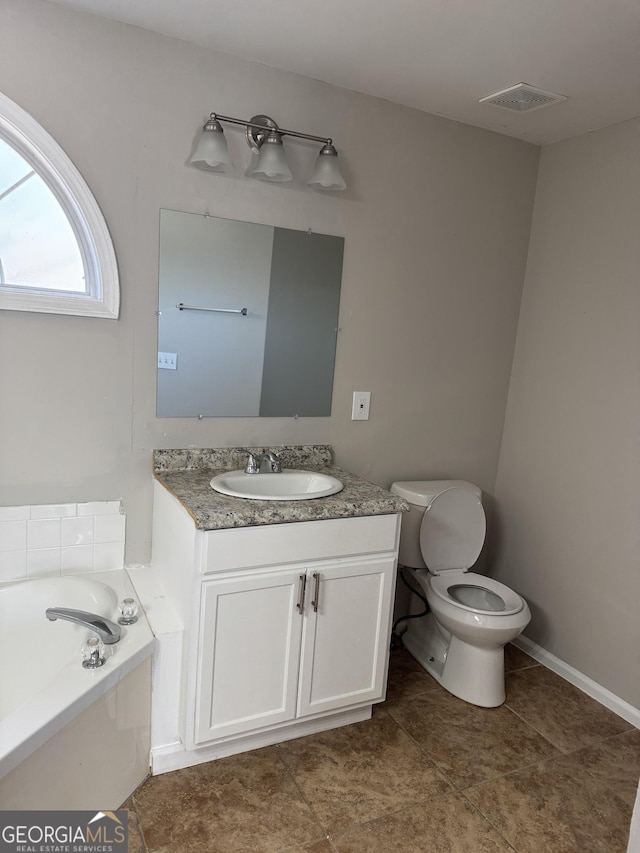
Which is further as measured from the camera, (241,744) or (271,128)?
(271,128)

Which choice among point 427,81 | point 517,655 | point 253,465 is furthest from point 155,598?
point 427,81

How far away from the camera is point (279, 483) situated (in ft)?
7.50

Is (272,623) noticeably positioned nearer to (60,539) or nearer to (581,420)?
(60,539)

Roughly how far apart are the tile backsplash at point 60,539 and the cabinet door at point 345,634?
77cm

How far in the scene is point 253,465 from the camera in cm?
227

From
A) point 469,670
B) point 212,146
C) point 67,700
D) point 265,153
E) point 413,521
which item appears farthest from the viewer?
point 413,521

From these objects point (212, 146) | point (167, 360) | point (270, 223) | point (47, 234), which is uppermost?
point (212, 146)

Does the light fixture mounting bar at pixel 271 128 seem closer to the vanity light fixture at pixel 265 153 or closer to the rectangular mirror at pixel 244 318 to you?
the vanity light fixture at pixel 265 153

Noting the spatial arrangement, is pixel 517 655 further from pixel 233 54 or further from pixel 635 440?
pixel 233 54

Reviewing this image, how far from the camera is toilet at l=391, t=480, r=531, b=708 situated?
2354mm

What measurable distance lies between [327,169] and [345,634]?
65.2 inches

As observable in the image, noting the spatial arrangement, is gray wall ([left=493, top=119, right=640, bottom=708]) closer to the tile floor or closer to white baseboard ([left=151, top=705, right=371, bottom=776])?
the tile floor

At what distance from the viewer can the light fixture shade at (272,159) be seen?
84.0 inches

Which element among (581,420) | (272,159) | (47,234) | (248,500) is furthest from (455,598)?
(47,234)
